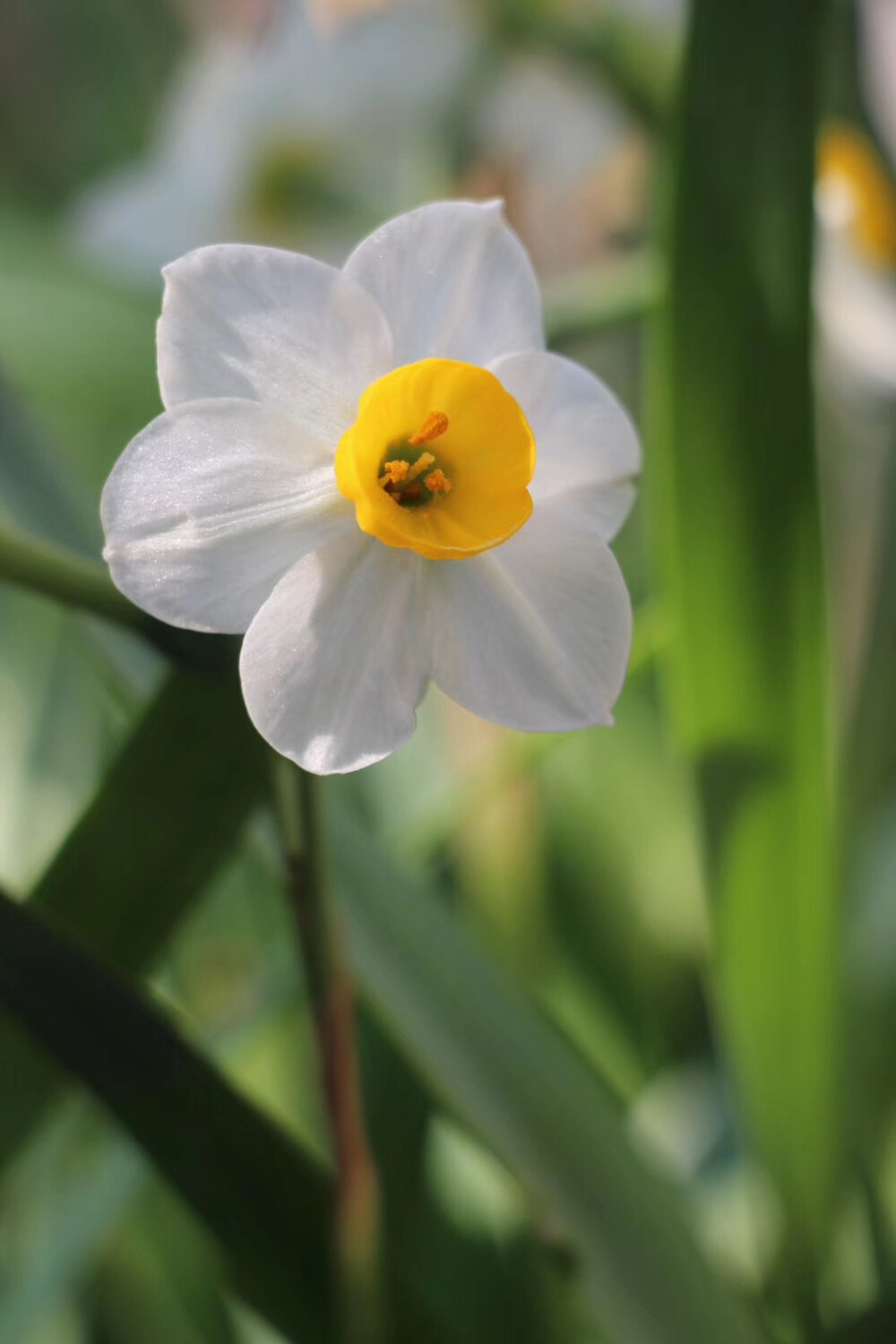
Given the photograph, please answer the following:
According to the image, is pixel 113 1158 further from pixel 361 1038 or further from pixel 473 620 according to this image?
pixel 473 620

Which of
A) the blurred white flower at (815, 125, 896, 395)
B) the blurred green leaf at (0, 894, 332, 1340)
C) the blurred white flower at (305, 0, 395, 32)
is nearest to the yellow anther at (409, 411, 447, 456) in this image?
the blurred green leaf at (0, 894, 332, 1340)

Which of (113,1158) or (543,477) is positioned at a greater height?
(543,477)

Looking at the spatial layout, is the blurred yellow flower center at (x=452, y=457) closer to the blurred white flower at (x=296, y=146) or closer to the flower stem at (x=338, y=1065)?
the flower stem at (x=338, y=1065)

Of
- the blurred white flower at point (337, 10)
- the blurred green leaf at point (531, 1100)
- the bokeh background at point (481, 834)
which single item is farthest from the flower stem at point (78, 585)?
the blurred white flower at point (337, 10)

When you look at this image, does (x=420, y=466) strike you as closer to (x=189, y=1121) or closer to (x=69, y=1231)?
(x=189, y=1121)

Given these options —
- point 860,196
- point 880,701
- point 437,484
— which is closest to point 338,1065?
point 437,484

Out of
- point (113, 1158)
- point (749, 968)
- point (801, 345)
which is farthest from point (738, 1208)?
point (801, 345)

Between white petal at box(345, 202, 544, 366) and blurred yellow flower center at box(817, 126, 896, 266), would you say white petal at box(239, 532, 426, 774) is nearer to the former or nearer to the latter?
white petal at box(345, 202, 544, 366)
